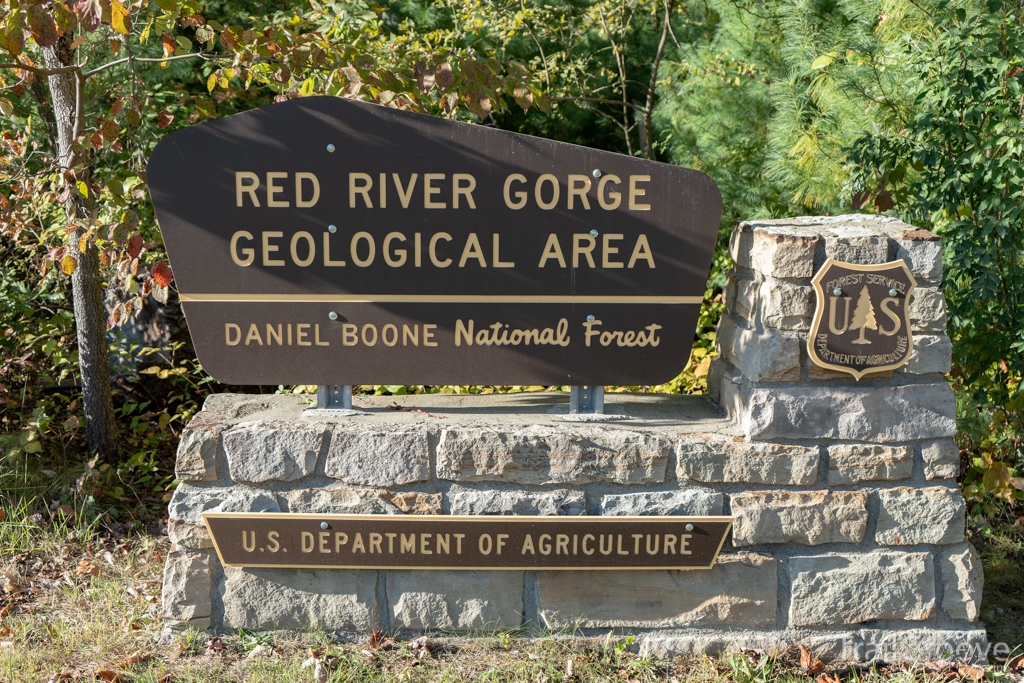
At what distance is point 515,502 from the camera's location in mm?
2783

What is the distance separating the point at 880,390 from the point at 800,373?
259 millimetres

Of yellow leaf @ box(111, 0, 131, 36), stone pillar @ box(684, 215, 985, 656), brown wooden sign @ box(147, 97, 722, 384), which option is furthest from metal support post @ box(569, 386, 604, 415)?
yellow leaf @ box(111, 0, 131, 36)

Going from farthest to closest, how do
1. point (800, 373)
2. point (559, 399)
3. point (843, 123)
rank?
point (843, 123) < point (559, 399) < point (800, 373)

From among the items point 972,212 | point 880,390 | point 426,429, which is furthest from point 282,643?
point 972,212

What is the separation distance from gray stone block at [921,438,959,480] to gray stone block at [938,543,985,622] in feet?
0.84

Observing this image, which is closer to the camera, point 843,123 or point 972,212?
point 972,212

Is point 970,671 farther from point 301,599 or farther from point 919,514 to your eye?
point 301,599

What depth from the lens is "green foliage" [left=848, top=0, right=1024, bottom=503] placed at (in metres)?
3.29

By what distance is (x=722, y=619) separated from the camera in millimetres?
2848

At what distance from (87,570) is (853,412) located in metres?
2.91

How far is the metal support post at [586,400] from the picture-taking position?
292 centimetres

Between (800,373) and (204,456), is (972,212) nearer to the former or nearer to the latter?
(800,373)

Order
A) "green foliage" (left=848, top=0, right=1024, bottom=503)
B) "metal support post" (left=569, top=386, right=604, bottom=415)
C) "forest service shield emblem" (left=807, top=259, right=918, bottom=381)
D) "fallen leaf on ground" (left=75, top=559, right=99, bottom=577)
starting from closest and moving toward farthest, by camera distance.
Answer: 1. "forest service shield emblem" (left=807, top=259, right=918, bottom=381)
2. "metal support post" (left=569, top=386, right=604, bottom=415)
3. "green foliage" (left=848, top=0, right=1024, bottom=503)
4. "fallen leaf on ground" (left=75, top=559, right=99, bottom=577)

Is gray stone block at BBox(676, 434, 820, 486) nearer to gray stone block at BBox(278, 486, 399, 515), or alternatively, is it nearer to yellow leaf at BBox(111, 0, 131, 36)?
gray stone block at BBox(278, 486, 399, 515)
